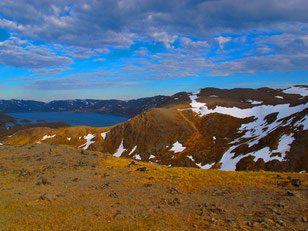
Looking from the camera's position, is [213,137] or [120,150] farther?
[120,150]

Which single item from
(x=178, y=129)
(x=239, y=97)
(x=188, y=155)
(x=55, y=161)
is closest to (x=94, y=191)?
(x=55, y=161)

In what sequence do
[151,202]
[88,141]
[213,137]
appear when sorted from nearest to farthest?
[151,202], [213,137], [88,141]

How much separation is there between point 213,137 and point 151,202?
96173mm

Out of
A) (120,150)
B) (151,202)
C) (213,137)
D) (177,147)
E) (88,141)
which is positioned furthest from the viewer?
(88,141)

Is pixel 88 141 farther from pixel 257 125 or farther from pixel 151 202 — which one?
pixel 151 202

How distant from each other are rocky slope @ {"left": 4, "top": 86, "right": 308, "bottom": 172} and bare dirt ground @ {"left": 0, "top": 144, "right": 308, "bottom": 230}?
47.4 meters

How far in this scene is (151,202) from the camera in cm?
1528

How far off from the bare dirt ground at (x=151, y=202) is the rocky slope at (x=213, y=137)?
47397 millimetres

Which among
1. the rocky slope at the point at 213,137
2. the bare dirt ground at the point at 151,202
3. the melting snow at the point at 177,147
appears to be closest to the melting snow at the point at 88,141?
the rocky slope at the point at 213,137

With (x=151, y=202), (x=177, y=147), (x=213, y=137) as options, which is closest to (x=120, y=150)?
(x=177, y=147)

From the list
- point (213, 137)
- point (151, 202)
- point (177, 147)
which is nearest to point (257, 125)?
point (213, 137)

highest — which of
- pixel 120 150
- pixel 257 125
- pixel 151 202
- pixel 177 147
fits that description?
pixel 151 202

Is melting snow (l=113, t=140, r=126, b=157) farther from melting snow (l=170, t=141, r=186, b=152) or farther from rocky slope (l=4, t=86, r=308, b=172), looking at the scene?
melting snow (l=170, t=141, r=186, b=152)

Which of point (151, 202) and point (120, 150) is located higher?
point (151, 202)
